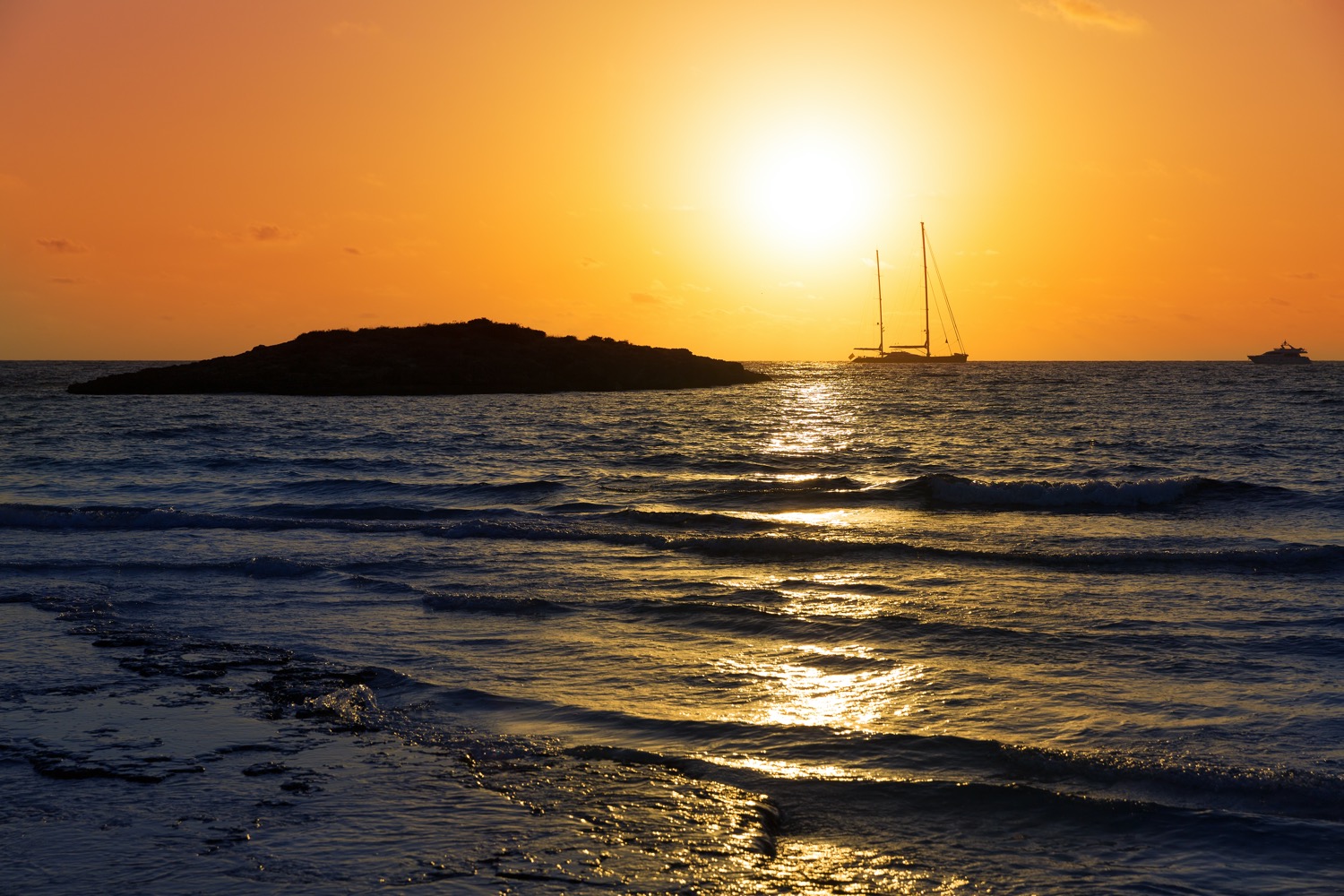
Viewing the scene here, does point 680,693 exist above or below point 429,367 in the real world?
below

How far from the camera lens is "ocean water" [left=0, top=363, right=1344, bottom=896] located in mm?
6117

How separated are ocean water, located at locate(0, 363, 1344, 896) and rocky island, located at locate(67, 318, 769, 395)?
67.5 meters

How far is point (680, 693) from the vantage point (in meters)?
9.54

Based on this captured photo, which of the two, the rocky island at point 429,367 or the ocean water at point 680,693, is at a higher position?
the rocky island at point 429,367

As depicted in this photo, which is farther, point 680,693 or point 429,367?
point 429,367

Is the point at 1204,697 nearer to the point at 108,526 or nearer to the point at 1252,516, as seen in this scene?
the point at 1252,516

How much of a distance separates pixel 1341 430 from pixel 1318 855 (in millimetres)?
44197

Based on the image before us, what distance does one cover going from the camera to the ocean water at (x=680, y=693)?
6117 millimetres

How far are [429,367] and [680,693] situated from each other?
88.9 meters

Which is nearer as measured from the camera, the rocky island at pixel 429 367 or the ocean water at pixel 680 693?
the ocean water at pixel 680 693

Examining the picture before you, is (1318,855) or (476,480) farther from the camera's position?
(476,480)

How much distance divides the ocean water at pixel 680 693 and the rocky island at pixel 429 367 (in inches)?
2656

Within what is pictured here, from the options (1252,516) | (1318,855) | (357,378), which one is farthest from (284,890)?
(357,378)

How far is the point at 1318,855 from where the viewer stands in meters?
6.15
